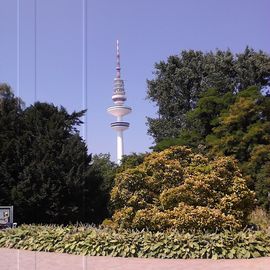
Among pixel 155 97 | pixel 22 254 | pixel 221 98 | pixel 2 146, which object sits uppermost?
pixel 155 97

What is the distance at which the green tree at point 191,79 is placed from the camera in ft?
102

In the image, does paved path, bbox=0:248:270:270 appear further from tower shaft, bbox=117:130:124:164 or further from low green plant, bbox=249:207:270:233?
tower shaft, bbox=117:130:124:164

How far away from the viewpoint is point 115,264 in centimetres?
1012

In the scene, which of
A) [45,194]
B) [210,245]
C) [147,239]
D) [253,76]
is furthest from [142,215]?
[253,76]

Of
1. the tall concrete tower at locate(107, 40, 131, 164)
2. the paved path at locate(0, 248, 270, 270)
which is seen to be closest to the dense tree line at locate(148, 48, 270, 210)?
the paved path at locate(0, 248, 270, 270)

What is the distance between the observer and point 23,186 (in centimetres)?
1866

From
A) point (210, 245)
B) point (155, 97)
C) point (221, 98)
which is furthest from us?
point (155, 97)

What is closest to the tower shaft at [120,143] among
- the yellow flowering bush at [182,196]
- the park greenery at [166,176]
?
the park greenery at [166,176]

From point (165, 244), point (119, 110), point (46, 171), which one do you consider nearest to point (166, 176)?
point (165, 244)

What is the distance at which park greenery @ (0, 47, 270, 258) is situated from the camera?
11531 mm

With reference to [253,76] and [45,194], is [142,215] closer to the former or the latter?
[45,194]

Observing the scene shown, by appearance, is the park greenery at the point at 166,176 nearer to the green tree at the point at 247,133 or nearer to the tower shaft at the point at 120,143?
the green tree at the point at 247,133

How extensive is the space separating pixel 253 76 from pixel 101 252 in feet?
71.9

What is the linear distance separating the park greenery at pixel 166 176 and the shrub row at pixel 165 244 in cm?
2
